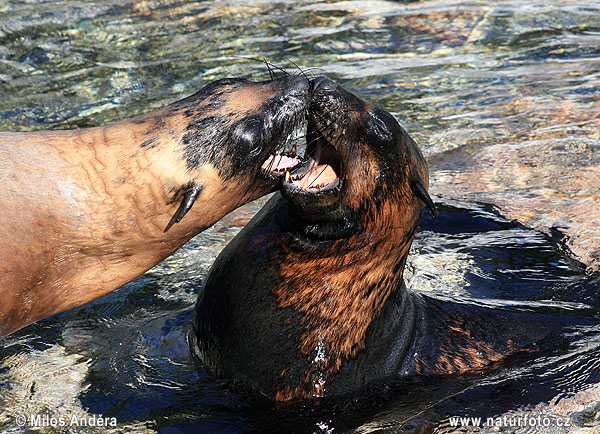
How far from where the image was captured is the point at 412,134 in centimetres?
725

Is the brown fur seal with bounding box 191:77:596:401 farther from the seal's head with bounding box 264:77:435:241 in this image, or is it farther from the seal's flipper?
the seal's flipper

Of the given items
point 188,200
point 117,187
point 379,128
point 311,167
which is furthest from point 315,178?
point 117,187

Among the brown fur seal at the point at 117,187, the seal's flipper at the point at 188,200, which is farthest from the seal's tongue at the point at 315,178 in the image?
the seal's flipper at the point at 188,200

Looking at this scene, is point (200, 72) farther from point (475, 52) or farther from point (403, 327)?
point (403, 327)

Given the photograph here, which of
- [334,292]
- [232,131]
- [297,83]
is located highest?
[297,83]

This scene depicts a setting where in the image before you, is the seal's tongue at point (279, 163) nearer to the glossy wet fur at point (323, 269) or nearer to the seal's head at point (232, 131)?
the seal's head at point (232, 131)

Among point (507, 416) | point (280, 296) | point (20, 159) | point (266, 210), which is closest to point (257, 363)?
point (280, 296)

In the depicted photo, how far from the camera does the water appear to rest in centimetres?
392

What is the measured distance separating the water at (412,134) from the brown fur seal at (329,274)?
157mm

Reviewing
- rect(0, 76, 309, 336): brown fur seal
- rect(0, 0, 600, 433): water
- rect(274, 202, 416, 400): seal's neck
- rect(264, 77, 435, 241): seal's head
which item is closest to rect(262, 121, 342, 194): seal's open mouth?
rect(264, 77, 435, 241): seal's head

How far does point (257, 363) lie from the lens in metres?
3.91

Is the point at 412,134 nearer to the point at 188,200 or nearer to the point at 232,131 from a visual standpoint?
the point at 232,131

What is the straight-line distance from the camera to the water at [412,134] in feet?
12.9

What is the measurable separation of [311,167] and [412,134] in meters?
3.64
